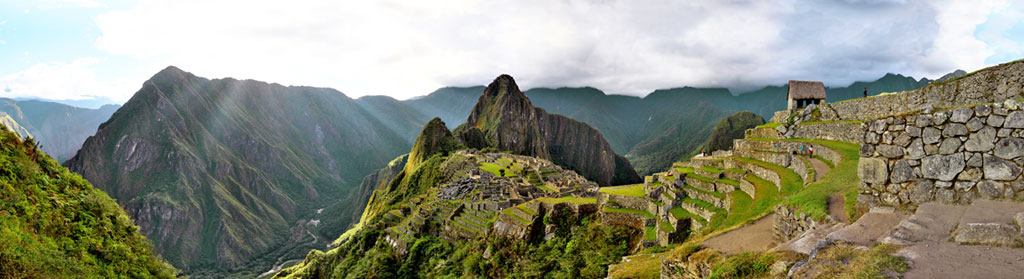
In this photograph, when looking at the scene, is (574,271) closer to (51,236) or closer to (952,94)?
(51,236)

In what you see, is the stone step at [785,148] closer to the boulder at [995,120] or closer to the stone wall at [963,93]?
the stone wall at [963,93]

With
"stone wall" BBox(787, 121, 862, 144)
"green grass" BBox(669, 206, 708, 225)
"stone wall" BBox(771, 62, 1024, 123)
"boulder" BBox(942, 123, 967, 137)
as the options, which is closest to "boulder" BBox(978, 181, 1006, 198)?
"boulder" BBox(942, 123, 967, 137)

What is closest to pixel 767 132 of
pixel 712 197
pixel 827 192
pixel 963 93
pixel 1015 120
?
pixel 963 93

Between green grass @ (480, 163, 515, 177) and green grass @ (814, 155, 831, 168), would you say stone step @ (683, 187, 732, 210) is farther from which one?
green grass @ (480, 163, 515, 177)

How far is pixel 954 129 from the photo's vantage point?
654cm

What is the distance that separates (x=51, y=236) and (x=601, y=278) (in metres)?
18.0

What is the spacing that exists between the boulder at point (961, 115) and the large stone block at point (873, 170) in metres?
1.19

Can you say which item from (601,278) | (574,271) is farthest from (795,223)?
(574,271)

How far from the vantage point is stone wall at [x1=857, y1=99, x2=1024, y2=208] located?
20.3 ft

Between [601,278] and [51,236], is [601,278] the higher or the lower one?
the lower one

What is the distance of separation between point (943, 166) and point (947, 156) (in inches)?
7.5

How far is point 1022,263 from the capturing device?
4.91 m

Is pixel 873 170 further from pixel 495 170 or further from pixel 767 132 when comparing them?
pixel 495 170

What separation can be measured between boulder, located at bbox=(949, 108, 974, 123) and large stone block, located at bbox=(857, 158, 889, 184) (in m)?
1.19
